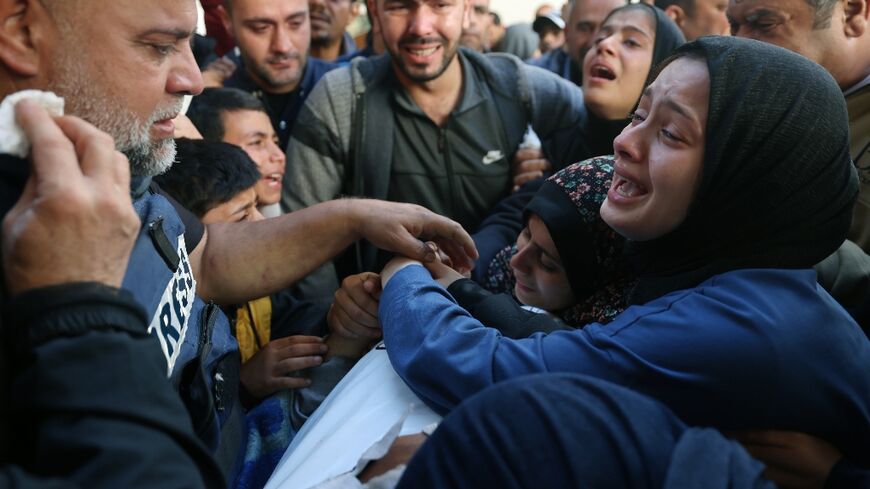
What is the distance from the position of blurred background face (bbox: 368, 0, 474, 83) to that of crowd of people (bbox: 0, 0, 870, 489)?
30.6 inches

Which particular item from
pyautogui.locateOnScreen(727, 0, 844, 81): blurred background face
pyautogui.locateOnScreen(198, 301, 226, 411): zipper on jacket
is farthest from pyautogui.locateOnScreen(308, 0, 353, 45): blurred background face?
pyautogui.locateOnScreen(198, 301, 226, 411): zipper on jacket

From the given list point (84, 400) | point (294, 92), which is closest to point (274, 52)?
point (294, 92)

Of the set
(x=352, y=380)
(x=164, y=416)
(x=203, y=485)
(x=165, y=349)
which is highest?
(x=164, y=416)

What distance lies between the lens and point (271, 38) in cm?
411

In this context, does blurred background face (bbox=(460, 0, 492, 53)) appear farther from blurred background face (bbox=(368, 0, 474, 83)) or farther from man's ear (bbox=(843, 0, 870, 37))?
man's ear (bbox=(843, 0, 870, 37))

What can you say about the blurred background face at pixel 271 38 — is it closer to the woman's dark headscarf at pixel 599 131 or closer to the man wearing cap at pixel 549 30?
the woman's dark headscarf at pixel 599 131

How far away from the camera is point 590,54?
11.4 feet

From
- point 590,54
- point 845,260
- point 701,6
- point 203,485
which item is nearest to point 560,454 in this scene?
point 203,485

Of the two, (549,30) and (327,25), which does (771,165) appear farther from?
(549,30)

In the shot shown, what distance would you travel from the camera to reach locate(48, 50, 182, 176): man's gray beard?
1.67 metres

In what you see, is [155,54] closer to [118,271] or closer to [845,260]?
[118,271]

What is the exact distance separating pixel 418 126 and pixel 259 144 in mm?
701

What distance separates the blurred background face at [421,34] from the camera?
3.51 metres

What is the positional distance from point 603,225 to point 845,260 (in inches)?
24.3
